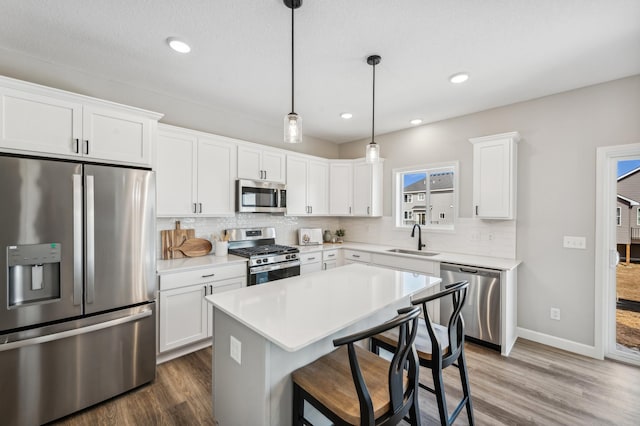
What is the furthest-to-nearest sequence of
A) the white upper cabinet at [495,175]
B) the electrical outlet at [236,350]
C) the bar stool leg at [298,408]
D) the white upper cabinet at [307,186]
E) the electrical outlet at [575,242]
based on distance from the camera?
the white upper cabinet at [307,186] < the white upper cabinet at [495,175] < the electrical outlet at [575,242] < the electrical outlet at [236,350] < the bar stool leg at [298,408]

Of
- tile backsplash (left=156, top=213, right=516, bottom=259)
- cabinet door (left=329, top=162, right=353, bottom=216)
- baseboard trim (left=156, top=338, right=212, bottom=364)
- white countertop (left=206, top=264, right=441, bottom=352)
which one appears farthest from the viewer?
cabinet door (left=329, top=162, right=353, bottom=216)

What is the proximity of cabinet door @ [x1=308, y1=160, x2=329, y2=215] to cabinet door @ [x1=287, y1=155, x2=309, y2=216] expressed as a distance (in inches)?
4.1

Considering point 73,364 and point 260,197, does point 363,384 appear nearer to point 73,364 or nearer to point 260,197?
point 73,364

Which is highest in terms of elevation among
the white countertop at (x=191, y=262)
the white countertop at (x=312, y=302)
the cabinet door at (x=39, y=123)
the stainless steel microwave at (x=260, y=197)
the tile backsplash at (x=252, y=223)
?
the cabinet door at (x=39, y=123)

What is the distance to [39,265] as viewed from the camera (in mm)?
1910

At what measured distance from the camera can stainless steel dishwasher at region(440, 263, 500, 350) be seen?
2.91 metres

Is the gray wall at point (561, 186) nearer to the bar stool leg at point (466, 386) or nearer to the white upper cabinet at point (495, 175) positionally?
the white upper cabinet at point (495, 175)

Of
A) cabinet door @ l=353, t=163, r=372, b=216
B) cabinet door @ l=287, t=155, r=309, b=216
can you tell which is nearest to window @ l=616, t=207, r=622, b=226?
cabinet door @ l=353, t=163, r=372, b=216

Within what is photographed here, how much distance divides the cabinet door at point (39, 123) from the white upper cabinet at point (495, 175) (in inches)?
154

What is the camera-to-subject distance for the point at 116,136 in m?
2.30

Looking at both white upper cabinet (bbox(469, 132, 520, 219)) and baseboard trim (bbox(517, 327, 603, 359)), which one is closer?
baseboard trim (bbox(517, 327, 603, 359))

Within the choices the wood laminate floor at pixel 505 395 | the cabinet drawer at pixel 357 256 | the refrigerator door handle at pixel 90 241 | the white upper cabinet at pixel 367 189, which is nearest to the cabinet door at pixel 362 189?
the white upper cabinet at pixel 367 189

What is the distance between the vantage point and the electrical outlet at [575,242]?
9.53 ft

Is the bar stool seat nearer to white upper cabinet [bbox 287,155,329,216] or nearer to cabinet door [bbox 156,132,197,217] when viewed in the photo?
cabinet door [bbox 156,132,197,217]
